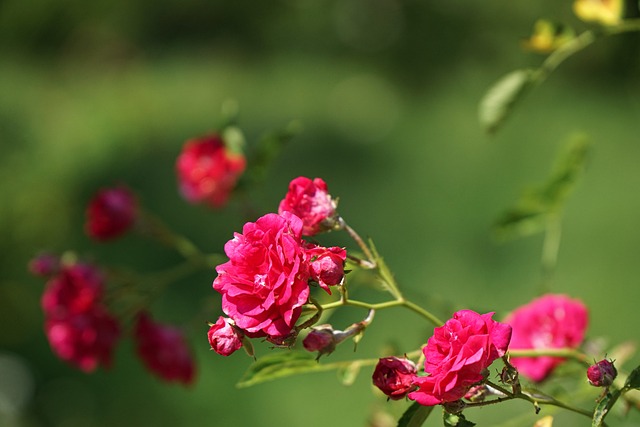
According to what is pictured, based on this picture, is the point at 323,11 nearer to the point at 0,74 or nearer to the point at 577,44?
the point at 0,74

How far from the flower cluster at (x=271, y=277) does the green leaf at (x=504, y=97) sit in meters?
0.30

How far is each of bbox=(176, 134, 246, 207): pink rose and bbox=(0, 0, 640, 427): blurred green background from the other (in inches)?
9.3

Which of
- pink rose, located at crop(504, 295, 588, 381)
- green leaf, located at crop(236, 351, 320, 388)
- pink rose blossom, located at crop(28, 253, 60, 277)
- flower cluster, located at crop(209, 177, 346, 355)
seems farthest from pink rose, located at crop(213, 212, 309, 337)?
pink rose blossom, located at crop(28, 253, 60, 277)

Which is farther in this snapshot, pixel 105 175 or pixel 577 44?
pixel 105 175

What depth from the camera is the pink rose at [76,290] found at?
2.54ft

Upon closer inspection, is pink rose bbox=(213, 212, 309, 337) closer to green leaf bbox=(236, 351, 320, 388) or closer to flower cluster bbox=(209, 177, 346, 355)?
flower cluster bbox=(209, 177, 346, 355)

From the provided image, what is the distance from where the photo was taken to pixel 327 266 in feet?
1.51

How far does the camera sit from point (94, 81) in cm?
404

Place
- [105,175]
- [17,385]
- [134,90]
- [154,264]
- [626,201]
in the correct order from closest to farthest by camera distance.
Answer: [17,385] → [626,201] → [154,264] → [105,175] → [134,90]

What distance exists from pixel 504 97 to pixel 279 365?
0.28 metres

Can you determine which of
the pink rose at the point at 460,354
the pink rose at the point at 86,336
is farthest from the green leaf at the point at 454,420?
the pink rose at the point at 86,336

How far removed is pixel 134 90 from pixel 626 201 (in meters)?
2.13

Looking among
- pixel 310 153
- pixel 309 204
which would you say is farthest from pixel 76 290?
pixel 310 153

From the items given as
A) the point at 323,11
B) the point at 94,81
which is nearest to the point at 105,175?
the point at 94,81
